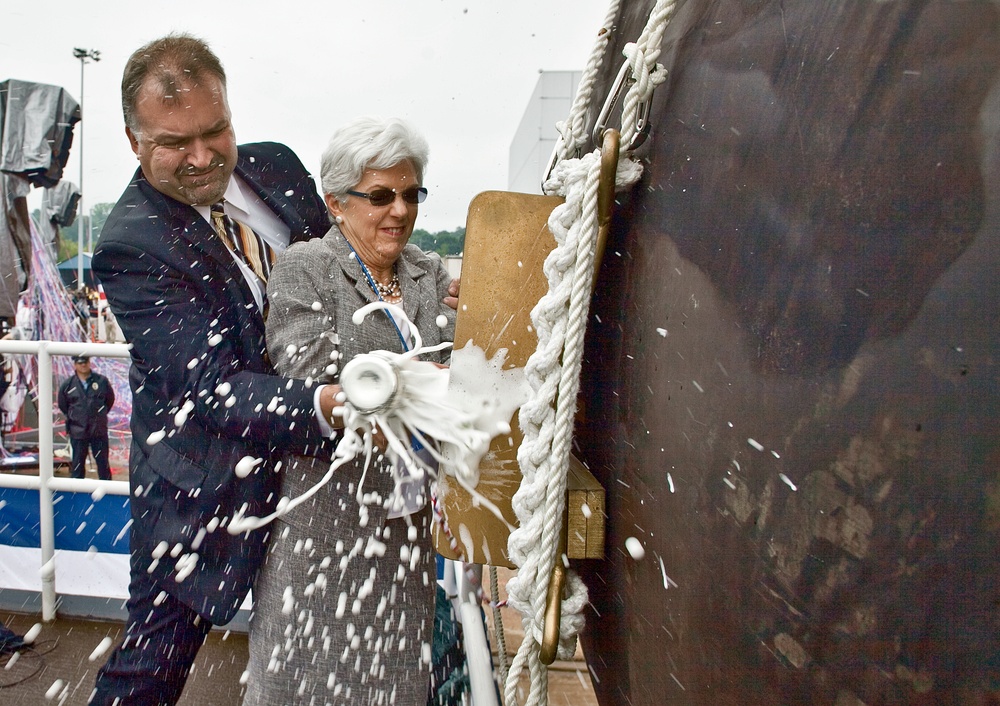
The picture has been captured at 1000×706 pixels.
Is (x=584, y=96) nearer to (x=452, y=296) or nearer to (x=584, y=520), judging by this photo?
(x=584, y=520)

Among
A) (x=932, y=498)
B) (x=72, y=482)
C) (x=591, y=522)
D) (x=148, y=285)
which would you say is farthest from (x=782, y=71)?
(x=72, y=482)

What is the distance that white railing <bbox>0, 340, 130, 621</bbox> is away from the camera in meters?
3.02

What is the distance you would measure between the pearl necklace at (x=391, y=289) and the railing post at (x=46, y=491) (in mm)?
2082

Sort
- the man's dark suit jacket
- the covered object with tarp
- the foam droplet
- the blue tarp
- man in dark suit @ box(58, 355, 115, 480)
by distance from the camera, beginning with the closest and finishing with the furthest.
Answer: the foam droplet < the man's dark suit jacket < the blue tarp < the covered object with tarp < man in dark suit @ box(58, 355, 115, 480)

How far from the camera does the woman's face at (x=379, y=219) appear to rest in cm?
173

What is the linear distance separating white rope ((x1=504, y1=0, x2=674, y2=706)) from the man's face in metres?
1.14

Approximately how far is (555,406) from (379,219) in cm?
101

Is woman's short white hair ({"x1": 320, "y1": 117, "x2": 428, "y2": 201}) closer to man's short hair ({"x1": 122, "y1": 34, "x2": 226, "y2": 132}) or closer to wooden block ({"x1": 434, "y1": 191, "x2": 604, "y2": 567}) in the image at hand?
man's short hair ({"x1": 122, "y1": 34, "x2": 226, "y2": 132})

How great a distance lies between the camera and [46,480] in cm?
308

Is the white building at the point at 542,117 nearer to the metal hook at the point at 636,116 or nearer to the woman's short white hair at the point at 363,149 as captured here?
the woman's short white hair at the point at 363,149

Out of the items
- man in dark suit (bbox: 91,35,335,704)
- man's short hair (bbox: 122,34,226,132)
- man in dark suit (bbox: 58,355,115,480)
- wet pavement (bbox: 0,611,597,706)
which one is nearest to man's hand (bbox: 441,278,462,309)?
man in dark suit (bbox: 91,35,335,704)

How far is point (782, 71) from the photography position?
2.14ft

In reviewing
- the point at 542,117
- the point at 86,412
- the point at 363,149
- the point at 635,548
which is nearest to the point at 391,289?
the point at 363,149

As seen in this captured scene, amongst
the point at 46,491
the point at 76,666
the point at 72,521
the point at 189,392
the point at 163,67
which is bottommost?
the point at 76,666
